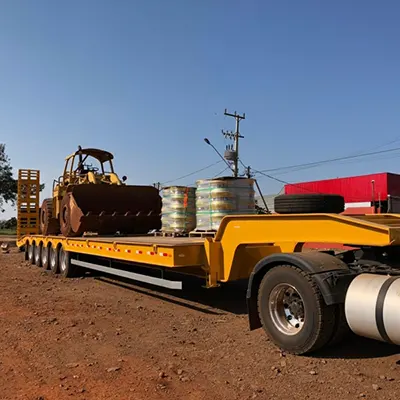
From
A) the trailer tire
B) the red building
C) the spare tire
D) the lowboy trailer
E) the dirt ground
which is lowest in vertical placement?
the dirt ground

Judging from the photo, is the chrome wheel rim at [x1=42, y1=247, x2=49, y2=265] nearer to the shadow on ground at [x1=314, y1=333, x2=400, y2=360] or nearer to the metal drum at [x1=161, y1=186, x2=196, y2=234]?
the metal drum at [x1=161, y1=186, x2=196, y2=234]

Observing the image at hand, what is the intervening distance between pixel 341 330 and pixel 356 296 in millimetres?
505

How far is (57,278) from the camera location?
11.9m

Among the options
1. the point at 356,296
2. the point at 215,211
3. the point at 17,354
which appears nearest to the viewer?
the point at 356,296

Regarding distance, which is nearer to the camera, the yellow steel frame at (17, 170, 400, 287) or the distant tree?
the yellow steel frame at (17, 170, 400, 287)

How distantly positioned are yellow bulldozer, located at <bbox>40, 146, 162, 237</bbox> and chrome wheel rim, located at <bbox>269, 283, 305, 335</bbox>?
23.5 ft

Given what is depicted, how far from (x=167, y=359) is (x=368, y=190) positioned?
95.7ft

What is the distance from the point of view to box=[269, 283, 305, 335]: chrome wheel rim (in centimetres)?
495

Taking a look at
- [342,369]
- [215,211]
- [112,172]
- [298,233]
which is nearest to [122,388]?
[342,369]

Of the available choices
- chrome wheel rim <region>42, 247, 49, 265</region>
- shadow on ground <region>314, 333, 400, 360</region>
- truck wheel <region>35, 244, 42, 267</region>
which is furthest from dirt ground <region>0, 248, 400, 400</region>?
truck wheel <region>35, 244, 42, 267</region>

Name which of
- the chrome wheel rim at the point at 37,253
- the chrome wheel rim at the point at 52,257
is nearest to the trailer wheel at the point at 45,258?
the chrome wheel rim at the point at 52,257

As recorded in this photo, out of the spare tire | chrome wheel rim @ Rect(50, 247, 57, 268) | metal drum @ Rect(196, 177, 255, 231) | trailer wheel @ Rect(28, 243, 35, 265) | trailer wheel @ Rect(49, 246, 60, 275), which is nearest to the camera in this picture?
the spare tire

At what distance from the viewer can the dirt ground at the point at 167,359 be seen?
4020mm

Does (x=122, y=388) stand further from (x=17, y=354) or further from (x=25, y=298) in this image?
(x=25, y=298)
